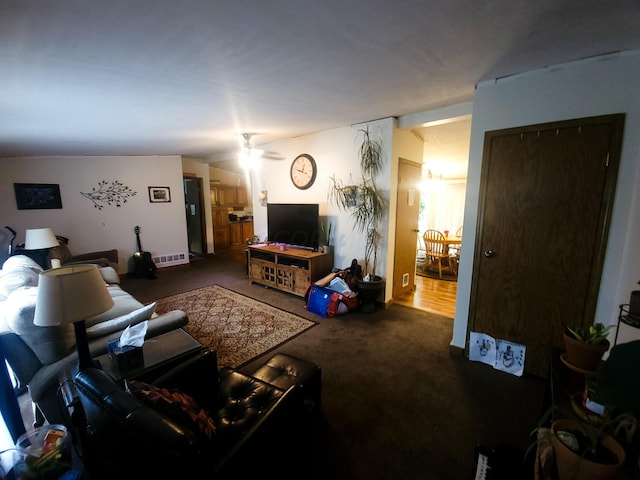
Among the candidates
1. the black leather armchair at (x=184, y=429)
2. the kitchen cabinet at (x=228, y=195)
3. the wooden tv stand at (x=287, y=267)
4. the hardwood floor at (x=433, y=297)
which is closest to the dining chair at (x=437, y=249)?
the hardwood floor at (x=433, y=297)

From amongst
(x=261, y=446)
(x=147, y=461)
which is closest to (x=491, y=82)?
(x=261, y=446)

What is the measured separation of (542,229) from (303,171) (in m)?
3.19

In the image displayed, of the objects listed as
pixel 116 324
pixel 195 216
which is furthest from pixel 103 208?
pixel 116 324

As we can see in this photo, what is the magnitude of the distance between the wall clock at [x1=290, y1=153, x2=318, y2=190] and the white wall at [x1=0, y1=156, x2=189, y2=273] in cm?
291

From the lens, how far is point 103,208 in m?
5.18

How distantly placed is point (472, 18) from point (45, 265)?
18.7 feet

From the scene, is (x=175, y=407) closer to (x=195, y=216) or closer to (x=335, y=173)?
(x=335, y=173)

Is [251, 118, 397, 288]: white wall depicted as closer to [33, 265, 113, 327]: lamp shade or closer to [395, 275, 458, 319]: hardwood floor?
[395, 275, 458, 319]: hardwood floor

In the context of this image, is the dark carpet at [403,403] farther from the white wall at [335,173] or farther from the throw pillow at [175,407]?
the white wall at [335,173]

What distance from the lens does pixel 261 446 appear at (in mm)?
1129

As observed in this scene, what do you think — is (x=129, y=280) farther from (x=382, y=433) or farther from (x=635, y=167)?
(x=635, y=167)

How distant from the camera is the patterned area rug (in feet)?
8.92

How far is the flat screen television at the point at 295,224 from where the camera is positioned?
4.09m

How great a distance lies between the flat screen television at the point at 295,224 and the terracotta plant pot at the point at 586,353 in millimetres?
3069
